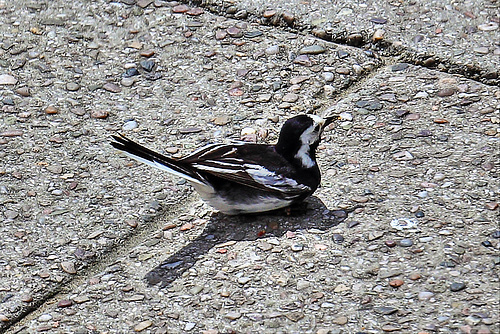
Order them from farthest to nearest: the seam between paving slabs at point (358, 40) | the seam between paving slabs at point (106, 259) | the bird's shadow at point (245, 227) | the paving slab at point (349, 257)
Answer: the seam between paving slabs at point (358, 40) → the bird's shadow at point (245, 227) → the seam between paving slabs at point (106, 259) → the paving slab at point (349, 257)

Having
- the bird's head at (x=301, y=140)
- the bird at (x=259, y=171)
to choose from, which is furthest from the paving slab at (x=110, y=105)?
the bird's head at (x=301, y=140)

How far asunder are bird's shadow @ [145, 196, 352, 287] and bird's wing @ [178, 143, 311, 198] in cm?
13

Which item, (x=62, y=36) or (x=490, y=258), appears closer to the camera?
(x=490, y=258)

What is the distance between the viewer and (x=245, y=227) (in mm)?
4078

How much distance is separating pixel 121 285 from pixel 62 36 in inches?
89.3

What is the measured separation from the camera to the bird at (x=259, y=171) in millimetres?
3990

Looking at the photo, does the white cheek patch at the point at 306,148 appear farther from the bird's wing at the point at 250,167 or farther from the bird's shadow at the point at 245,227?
the bird's shadow at the point at 245,227

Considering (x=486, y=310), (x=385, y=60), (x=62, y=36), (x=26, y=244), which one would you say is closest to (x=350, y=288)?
(x=486, y=310)

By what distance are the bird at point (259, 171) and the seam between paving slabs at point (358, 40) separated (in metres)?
1.16

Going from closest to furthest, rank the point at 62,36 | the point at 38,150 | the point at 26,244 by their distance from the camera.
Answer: the point at 26,244
the point at 38,150
the point at 62,36

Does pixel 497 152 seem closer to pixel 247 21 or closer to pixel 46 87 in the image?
pixel 247 21

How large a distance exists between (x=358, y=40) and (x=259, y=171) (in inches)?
60.7

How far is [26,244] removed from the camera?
4.02 metres

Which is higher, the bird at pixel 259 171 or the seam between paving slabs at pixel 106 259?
the bird at pixel 259 171
